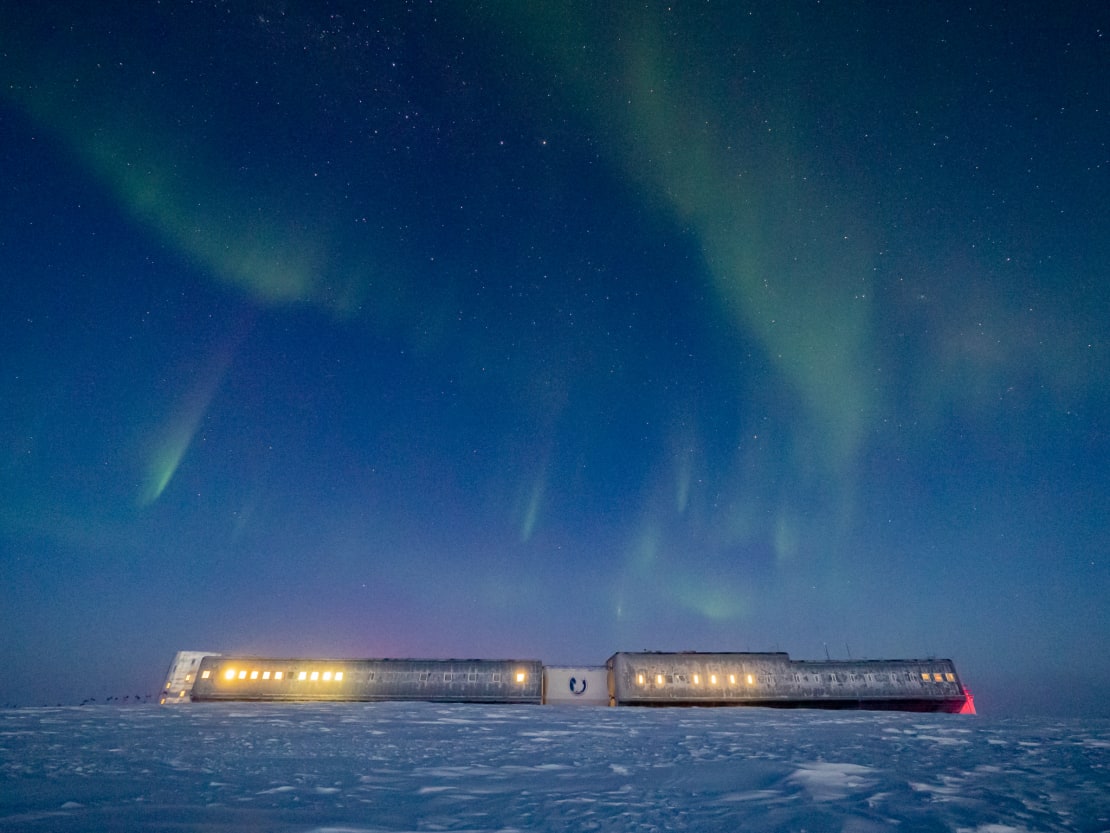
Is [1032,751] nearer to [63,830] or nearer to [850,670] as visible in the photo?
[63,830]

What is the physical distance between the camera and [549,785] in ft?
26.8

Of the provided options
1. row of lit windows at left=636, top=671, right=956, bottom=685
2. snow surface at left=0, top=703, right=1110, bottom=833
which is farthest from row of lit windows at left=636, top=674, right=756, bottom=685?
snow surface at left=0, top=703, right=1110, bottom=833

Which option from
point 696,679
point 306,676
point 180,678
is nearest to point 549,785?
point 696,679

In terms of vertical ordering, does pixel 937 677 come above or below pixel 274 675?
below

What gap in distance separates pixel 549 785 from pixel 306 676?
53.3m

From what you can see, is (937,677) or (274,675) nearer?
(274,675)

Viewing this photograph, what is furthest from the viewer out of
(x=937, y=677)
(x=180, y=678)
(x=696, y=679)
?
(x=180, y=678)

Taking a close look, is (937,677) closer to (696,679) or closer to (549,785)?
(696,679)

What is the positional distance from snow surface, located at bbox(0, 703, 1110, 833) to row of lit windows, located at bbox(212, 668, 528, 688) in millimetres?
39871

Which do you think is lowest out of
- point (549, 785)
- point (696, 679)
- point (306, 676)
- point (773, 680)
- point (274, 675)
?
point (549, 785)

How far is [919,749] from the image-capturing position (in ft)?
42.2

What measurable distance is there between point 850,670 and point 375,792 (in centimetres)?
5897

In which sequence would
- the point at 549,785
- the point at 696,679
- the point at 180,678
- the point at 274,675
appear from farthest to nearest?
the point at 180,678, the point at 696,679, the point at 274,675, the point at 549,785

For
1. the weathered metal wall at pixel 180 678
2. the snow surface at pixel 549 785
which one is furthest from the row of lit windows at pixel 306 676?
the snow surface at pixel 549 785
